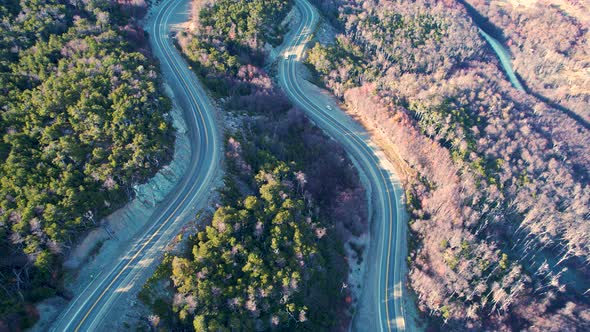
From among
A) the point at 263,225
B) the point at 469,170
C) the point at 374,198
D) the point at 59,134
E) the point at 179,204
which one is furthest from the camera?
the point at 469,170

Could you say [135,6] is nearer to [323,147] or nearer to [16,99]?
[16,99]

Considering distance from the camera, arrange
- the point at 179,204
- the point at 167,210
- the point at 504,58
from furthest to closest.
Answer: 1. the point at 504,58
2. the point at 179,204
3. the point at 167,210

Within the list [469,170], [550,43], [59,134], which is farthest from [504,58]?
[59,134]

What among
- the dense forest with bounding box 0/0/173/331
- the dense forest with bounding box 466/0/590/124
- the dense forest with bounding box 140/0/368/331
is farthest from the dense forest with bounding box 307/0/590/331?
the dense forest with bounding box 0/0/173/331

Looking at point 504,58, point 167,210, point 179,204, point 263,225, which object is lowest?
point 167,210

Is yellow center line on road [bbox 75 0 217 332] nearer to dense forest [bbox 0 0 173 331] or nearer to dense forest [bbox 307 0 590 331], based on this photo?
dense forest [bbox 0 0 173 331]

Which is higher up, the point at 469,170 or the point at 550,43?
the point at 550,43

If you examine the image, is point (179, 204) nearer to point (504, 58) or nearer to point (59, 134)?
point (59, 134)
